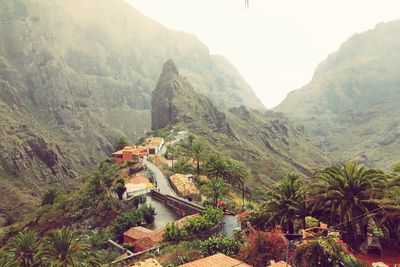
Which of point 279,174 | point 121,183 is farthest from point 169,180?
point 279,174

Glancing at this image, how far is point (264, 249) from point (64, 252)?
50.7 ft

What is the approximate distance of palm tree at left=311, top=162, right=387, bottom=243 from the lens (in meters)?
27.3

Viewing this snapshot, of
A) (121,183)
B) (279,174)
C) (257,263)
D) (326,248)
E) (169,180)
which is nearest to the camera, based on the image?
(326,248)

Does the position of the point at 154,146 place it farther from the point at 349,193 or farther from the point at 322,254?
the point at 322,254

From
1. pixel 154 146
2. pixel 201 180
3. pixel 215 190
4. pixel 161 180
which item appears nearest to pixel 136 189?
pixel 161 180

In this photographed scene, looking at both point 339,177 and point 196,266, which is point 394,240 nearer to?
point 339,177

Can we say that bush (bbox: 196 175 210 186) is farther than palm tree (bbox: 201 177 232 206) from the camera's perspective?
Yes

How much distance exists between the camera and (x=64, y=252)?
31250mm

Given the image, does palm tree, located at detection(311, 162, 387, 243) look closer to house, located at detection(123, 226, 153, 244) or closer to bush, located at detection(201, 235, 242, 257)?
bush, located at detection(201, 235, 242, 257)

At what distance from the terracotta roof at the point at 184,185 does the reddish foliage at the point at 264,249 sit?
34616 millimetres

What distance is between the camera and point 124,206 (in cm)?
6016

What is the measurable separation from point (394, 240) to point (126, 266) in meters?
20.9

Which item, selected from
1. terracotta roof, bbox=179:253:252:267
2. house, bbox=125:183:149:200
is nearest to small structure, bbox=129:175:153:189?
house, bbox=125:183:149:200

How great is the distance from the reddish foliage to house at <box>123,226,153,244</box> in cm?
1737
